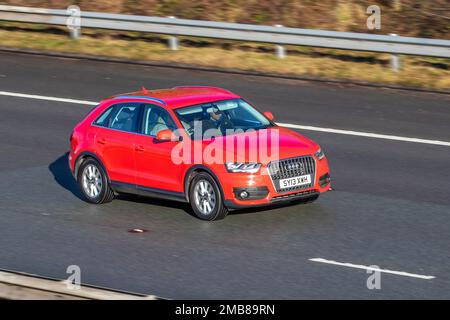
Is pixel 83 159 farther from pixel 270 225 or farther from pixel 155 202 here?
pixel 270 225

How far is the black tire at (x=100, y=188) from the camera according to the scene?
14273 millimetres

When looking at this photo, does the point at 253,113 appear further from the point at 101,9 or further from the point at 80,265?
the point at 101,9

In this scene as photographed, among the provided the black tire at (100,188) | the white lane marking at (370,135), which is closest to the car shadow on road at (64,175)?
the black tire at (100,188)

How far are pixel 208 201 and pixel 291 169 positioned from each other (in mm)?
1117

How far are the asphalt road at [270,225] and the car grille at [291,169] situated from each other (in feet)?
1.57

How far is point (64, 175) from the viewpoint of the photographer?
52.0 feet

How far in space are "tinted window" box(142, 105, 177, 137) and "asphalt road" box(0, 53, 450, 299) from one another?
1069mm

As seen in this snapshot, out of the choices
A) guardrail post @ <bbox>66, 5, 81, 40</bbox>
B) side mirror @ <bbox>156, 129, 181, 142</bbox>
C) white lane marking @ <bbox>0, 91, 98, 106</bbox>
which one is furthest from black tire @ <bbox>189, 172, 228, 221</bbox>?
guardrail post @ <bbox>66, 5, 81, 40</bbox>

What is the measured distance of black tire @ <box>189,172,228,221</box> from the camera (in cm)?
1294

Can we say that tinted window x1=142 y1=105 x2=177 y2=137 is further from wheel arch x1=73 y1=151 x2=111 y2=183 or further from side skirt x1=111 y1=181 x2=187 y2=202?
wheel arch x1=73 y1=151 x2=111 y2=183

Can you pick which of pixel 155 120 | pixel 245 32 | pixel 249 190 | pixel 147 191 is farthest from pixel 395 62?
pixel 249 190

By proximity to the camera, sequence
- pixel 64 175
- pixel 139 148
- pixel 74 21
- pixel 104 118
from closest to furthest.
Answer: pixel 139 148 < pixel 104 118 < pixel 64 175 < pixel 74 21
